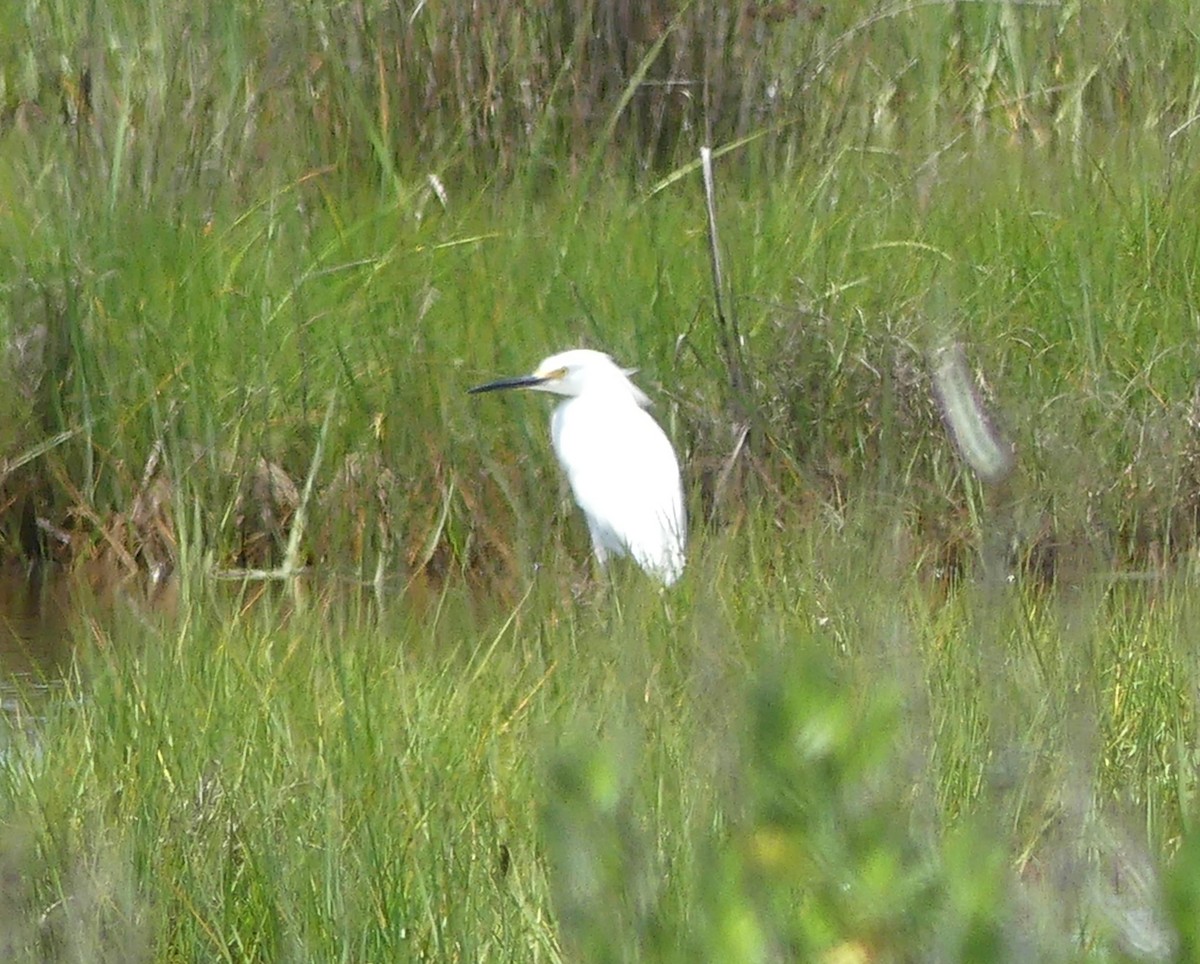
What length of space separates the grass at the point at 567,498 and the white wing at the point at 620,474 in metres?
0.09

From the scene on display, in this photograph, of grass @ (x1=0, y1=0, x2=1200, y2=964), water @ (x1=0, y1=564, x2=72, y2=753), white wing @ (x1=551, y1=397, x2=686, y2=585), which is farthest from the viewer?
white wing @ (x1=551, y1=397, x2=686, y2=585)

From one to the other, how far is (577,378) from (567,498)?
0.25m

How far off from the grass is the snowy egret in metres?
0.10

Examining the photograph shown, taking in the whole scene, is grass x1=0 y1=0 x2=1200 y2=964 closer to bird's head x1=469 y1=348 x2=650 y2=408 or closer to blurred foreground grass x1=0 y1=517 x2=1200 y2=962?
blurred foreground grass x1=0 y1=517 x2=1200 y2=962

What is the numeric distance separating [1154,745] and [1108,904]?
134cm

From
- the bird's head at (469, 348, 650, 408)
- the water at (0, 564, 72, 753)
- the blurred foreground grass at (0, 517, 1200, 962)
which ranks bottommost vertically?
the water at (0, 564, 72, 753)

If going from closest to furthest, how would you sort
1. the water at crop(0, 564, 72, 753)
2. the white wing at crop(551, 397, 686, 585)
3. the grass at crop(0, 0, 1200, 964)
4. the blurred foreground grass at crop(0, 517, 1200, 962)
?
the blurred foreground grass at crop(0, 517, 1200, 962), the grass at crop(0, 0, 1200, 964), the water at crop(0, 564, 72, 753), the white wing at crop(551, 397, 686, 585)

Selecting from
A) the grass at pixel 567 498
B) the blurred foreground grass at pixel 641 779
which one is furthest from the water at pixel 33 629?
the blurred foreground grass at pixel 641 779

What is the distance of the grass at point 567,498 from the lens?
1.20 metres

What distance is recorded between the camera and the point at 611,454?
399 centimetres

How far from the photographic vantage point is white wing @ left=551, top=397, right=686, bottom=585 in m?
3.92

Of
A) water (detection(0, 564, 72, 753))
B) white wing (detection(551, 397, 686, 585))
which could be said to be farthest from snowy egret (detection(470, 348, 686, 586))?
water (detection(0, 564, 72, 753))

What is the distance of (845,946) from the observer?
1.14 meters

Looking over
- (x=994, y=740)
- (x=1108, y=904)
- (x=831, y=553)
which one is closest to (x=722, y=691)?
(x=994, y=740)
